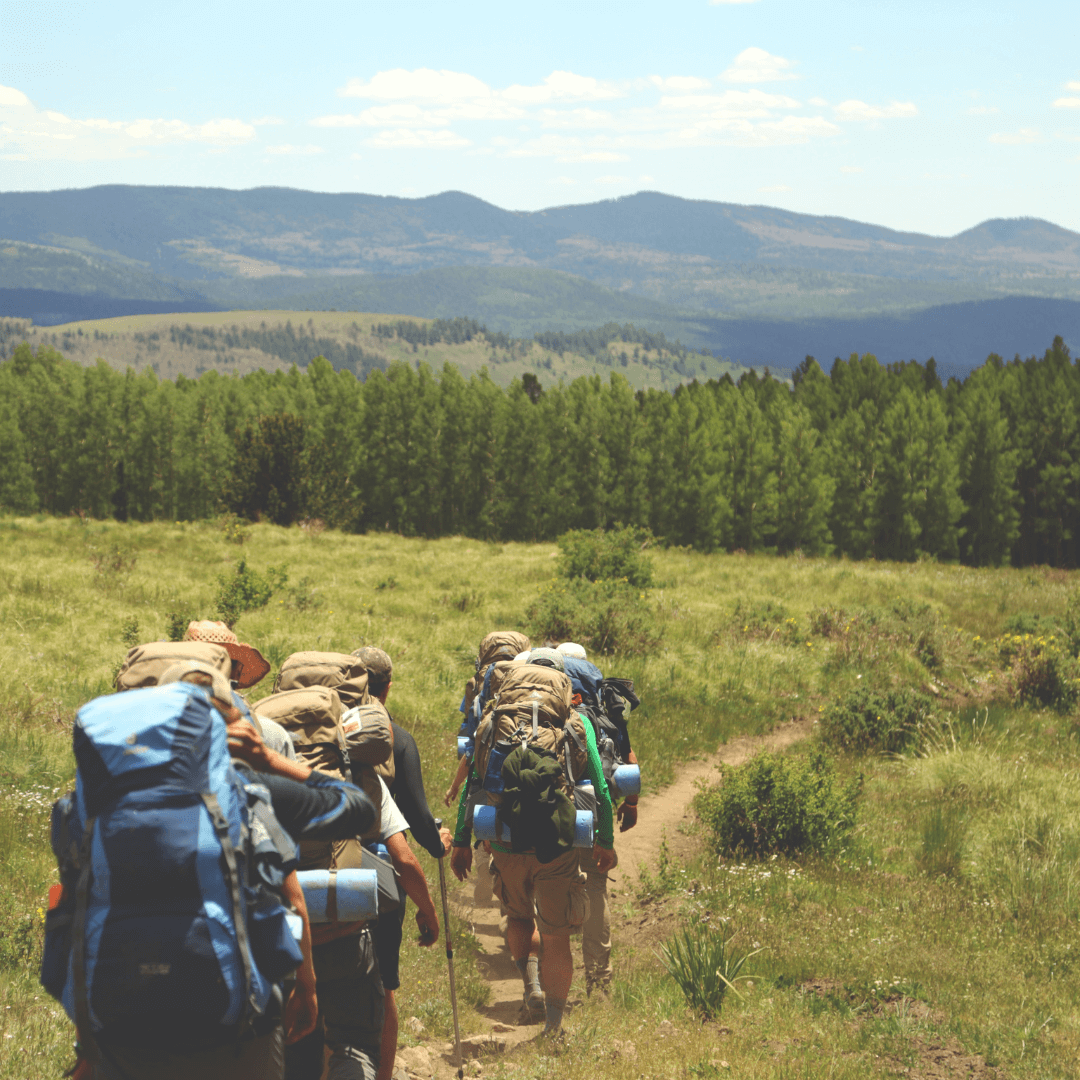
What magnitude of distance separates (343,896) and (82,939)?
1.17 m

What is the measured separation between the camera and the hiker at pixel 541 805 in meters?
5.28

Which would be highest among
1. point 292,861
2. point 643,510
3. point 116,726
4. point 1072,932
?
point 116,726

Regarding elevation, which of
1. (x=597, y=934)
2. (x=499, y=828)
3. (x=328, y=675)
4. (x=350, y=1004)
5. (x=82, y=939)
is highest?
(x=328, y=675)

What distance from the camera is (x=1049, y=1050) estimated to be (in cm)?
550

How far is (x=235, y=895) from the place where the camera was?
2.76 meters

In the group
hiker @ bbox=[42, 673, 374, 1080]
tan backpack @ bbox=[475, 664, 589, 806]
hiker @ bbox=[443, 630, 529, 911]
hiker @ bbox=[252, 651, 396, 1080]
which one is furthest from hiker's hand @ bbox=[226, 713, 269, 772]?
hiker @ bbox=[443, 630, 529, 911]

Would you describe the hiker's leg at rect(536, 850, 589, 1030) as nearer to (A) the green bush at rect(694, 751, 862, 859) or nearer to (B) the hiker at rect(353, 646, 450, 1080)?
(B) the hiker at rect(353, 646, 450, 1080)

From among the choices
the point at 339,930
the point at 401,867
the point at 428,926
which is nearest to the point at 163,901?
the point at 339,930

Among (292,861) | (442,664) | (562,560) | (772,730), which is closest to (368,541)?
(562,560)

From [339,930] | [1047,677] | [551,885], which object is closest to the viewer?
[339,930]

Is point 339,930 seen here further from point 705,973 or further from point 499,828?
point 705,973

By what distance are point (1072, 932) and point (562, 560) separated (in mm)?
19582

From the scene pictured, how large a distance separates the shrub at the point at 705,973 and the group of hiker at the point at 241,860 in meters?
1.70

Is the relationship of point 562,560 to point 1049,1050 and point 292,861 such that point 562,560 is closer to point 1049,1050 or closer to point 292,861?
point 1049,1050
